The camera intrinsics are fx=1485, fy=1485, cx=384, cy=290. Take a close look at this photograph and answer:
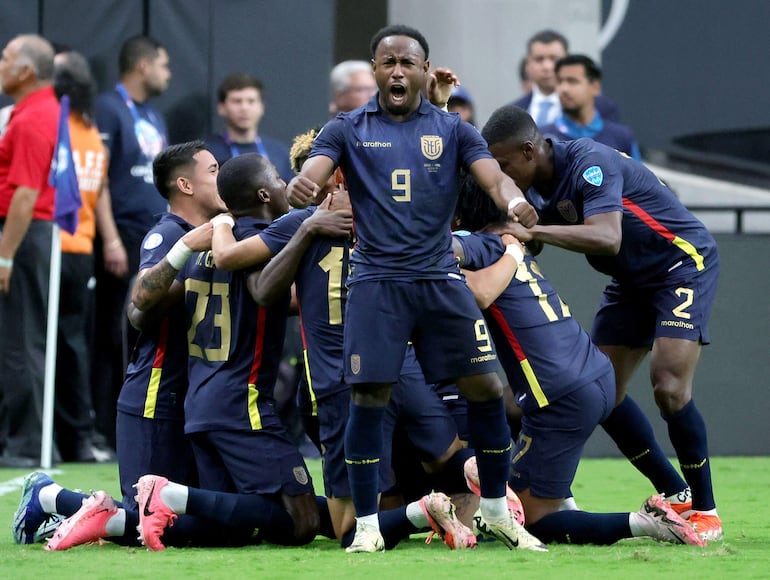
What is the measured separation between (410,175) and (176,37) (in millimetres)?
5915

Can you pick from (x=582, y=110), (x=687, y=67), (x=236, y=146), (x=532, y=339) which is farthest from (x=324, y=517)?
(x=687, y=67)

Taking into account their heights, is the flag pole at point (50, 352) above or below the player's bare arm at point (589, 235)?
below

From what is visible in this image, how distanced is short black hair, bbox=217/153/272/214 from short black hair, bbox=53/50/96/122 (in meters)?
4.15

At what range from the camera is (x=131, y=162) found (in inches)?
399

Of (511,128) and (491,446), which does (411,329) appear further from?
(511,128)

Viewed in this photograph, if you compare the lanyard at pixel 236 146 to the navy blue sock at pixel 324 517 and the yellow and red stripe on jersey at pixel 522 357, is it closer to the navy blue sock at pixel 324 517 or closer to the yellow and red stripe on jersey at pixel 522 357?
the navy blue sock at pixel 324 517

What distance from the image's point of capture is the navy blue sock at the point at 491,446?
545 cm

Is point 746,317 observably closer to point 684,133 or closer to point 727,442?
point 727,442

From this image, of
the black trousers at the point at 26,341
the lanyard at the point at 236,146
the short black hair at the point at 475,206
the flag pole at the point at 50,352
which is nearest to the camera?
the short black hair at the point at 475,206

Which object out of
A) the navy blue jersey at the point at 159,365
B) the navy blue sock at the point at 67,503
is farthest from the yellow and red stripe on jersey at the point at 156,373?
the navy blue sock at the point at 67,503

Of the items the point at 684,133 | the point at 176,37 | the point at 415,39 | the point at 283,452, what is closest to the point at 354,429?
the point at 283,452

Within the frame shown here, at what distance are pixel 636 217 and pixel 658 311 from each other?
16.5 inches

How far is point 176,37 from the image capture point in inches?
431

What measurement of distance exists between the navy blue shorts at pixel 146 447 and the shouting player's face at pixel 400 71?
1.72m
